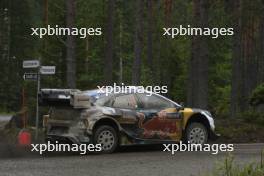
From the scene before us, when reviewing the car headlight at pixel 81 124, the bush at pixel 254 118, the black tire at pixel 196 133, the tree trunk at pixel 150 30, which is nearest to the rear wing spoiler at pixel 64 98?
the car headlight at pixel 81 124

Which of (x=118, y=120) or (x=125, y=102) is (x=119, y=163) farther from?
(x=125, y=102)

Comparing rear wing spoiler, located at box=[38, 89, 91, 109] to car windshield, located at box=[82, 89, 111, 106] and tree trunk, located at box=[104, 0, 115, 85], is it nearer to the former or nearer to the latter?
car windshield, located at box=[82, 89, 111, 106]

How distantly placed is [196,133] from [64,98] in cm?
381

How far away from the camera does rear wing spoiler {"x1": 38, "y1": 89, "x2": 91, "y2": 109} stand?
15.9 meters

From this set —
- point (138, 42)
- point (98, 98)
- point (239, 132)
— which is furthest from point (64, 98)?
point (138, 42)

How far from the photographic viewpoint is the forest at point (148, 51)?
28.1 m

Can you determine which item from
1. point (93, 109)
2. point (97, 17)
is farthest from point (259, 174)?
point (97, 17)

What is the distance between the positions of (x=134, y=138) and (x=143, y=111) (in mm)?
744

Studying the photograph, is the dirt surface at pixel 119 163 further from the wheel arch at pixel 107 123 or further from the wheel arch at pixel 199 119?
the wheel arch at pixel 199 119

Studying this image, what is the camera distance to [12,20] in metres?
71.7

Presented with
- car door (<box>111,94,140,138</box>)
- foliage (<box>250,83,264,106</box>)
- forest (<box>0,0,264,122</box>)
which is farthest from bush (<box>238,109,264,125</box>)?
car door (<box>111,94,140,138</box>)

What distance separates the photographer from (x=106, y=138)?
1622 centimetres

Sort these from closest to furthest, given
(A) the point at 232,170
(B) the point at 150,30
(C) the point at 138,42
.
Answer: (A) the point at 232,170 → (C) the point at 138,42 → (B) the point at 150,30

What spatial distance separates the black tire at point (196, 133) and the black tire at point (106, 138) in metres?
2.23
